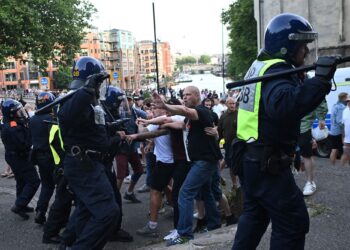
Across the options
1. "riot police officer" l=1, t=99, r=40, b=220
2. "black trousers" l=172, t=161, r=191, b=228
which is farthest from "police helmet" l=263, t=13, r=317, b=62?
Result: "riot police officer" l=1, t=99, r=40, b=220

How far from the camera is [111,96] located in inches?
239

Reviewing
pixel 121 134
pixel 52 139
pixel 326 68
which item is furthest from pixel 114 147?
pixel 326 68

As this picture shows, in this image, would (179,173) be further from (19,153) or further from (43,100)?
(19,153)

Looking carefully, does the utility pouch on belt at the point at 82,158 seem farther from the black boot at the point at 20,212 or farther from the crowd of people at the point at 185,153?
the black boot at the point at 20,212

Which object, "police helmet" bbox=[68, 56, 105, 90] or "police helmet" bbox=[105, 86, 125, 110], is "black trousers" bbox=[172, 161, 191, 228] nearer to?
"police helmet" bbox=[105, 86, 125, 110]

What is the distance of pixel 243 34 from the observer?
4309 cm

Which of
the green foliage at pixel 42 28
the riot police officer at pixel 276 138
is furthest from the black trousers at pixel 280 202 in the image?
the green foliage at pixel 42 28

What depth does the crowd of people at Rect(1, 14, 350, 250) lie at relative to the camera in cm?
293

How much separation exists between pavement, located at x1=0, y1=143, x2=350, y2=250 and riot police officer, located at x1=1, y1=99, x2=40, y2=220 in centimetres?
51

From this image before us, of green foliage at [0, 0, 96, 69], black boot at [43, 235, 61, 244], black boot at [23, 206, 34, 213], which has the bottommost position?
black boot at [23, 206, 34, 213]

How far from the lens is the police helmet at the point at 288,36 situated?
2.98 meters

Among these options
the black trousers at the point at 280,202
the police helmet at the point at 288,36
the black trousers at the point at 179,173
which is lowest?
the black trousers at the point at 179,173

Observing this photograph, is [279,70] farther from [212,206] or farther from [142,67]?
[142,67]

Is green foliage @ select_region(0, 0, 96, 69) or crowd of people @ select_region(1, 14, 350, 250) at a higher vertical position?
green foliage @ select_region(0, 0, 96, 69)
